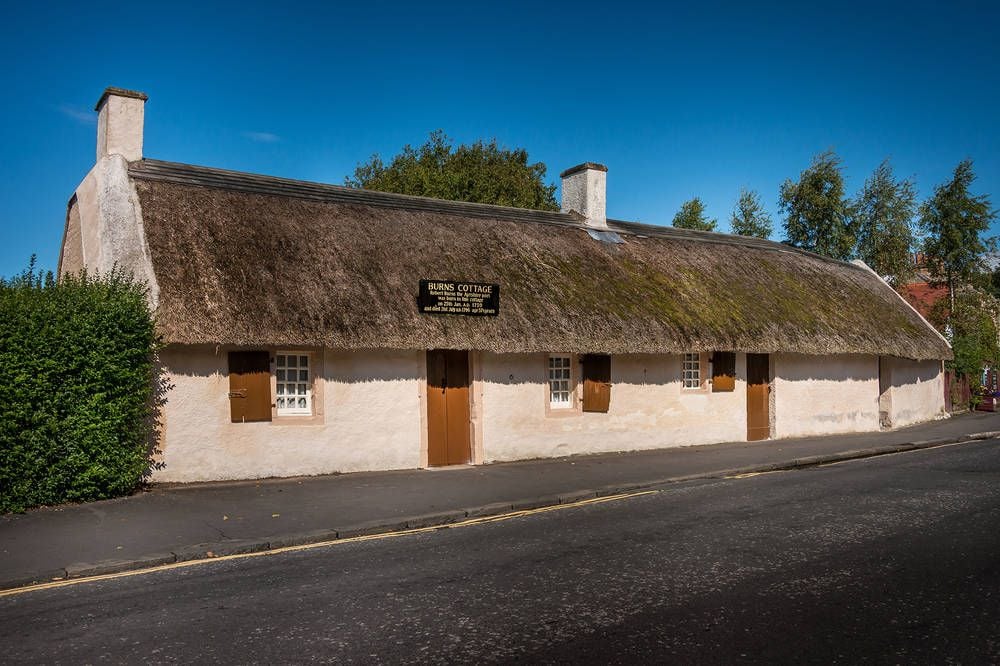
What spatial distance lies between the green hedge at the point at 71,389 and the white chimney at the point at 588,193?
1194 centimetres

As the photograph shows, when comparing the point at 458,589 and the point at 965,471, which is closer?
the point at 458,589

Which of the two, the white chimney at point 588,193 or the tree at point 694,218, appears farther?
the tree at point 694,218

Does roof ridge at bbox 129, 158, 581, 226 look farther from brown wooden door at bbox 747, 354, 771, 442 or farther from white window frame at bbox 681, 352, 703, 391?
brown wooden door at bbox 747, 354, 771, 442

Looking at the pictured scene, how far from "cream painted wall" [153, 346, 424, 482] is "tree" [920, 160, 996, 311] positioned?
101 feet

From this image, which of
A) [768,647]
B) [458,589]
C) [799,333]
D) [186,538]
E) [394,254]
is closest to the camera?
[768,647]

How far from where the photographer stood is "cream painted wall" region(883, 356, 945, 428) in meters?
23.2

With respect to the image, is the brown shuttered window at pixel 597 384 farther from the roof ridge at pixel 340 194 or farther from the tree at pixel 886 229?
the tree at pixel 886 229

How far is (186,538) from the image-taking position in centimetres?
815

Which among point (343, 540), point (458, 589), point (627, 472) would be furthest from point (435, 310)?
point (458, 589)

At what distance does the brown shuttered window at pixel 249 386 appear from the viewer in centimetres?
1198

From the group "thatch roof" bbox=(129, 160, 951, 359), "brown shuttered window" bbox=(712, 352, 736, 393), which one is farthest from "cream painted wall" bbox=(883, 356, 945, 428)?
"brown shuttered window" bbox=(712, 352, 736, 393)

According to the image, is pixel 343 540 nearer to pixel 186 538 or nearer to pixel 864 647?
pixel 186 538

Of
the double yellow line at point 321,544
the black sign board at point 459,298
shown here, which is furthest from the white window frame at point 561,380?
the double yellow line at point 321,544

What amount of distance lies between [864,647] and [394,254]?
36.0 ft
